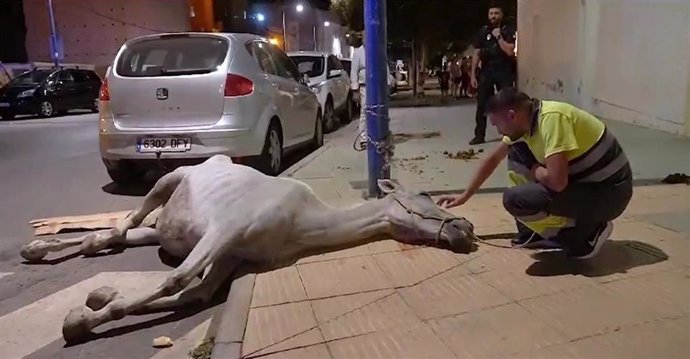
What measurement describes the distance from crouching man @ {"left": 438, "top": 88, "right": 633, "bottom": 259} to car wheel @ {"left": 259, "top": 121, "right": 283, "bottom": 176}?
3.70m

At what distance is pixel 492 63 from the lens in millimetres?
9258

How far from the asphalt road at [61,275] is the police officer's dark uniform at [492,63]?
495cm

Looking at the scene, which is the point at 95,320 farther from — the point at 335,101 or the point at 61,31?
the point at 61,31

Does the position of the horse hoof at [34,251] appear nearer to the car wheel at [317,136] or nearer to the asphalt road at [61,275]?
the asphalt road at [61,275]

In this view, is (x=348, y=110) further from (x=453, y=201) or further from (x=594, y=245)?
(x=594, y=245)

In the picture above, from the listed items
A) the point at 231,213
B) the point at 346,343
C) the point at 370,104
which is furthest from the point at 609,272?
the point at 370,104

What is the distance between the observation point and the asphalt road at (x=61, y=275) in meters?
3.58

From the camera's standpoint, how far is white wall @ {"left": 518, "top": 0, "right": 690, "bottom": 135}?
9812 mm

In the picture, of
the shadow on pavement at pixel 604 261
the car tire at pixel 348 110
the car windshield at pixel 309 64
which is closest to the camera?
the shadow on pavement at pixel 604 261

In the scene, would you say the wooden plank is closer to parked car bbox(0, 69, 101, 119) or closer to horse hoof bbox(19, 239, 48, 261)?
horse hoof bbox(19, 239, 48, 261)

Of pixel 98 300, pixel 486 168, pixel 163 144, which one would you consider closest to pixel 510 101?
pixel 486 168

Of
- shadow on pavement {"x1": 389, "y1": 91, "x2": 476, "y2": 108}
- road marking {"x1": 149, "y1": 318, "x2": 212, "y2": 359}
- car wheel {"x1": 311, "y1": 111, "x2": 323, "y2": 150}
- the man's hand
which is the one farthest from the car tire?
road marking {"x1": 149, "y1": 318, "x2": 212, "y2": 359}

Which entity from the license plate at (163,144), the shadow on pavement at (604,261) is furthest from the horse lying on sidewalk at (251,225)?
the license plate at (163,144)

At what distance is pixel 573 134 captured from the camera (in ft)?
12.2
